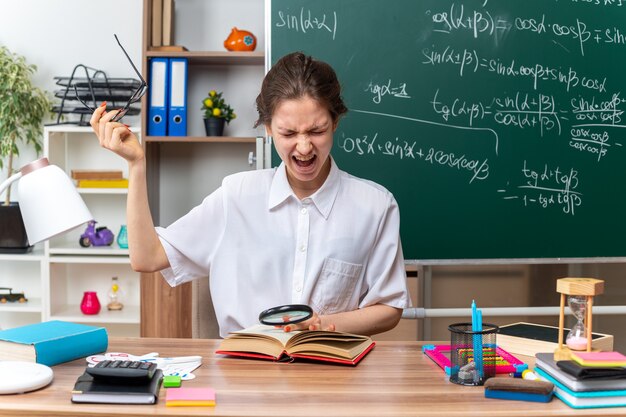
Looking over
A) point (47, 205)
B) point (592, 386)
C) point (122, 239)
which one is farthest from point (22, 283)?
point (592, 386)

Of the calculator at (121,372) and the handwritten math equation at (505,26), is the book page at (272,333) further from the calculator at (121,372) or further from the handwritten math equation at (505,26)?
the handwritten math equation at (505,26)

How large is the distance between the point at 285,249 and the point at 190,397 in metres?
0.70

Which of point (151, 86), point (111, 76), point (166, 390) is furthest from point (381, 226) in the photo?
point (111, 76)

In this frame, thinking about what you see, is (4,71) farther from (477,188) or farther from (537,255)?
(537,255)

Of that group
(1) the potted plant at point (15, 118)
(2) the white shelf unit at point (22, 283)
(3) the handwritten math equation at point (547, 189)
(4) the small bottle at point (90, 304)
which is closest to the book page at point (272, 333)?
(3) the handwritten math equation at point (547, 189)

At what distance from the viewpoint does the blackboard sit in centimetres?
266

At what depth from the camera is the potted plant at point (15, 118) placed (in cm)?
346

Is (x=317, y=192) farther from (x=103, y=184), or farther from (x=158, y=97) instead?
(x=103, y=184)

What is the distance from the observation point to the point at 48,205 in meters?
1.38

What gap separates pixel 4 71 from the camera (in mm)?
3482

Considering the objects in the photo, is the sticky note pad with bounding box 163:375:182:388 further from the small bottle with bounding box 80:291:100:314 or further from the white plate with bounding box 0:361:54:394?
the small bottle with bounding box 80:291:100:314

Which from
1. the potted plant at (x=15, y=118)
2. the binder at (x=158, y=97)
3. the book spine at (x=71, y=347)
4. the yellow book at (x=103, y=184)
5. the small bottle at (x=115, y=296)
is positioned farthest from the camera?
the small bottle at (x=115, y=296)

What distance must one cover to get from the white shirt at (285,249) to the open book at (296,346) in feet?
1.03

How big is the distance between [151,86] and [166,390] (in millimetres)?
2303
